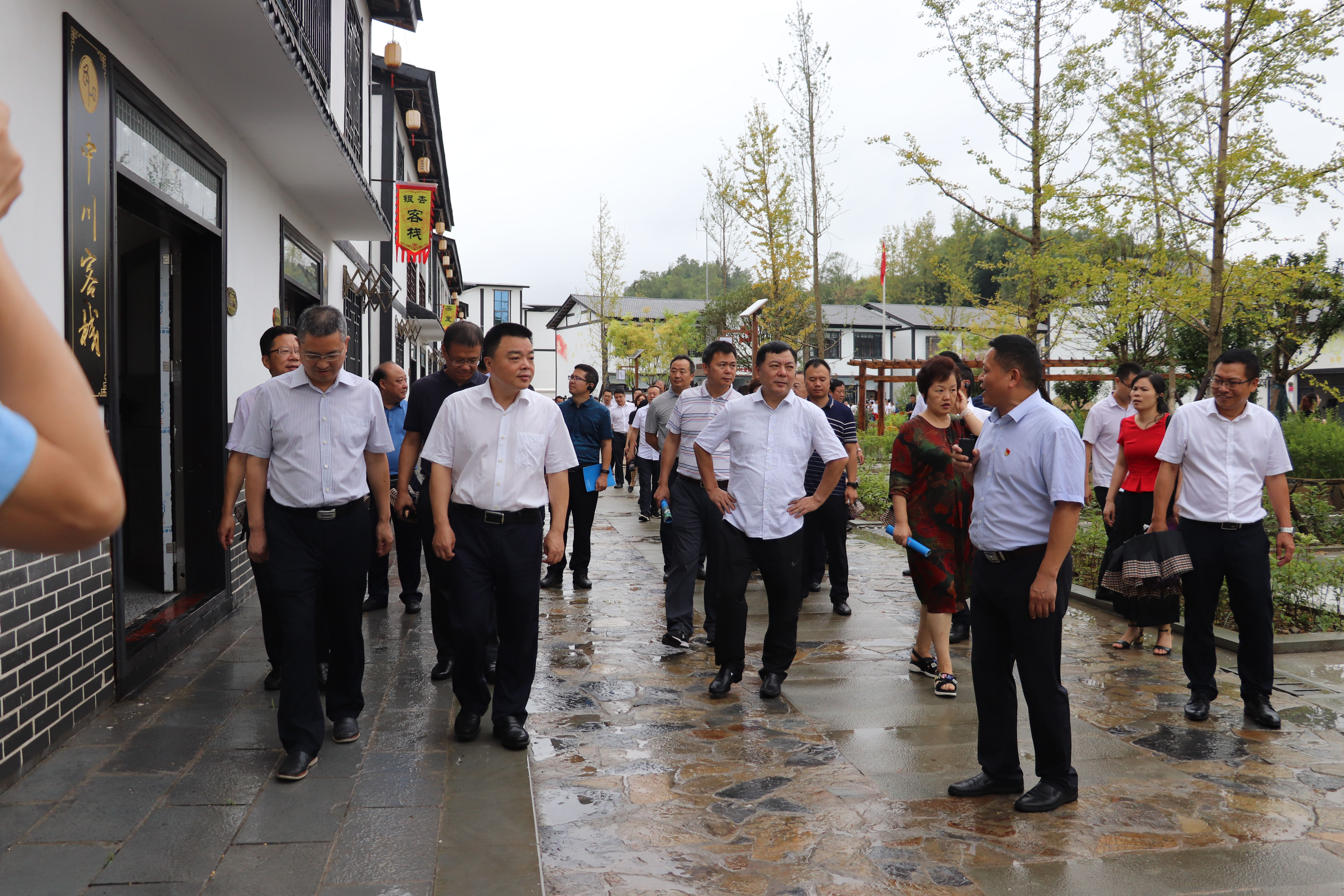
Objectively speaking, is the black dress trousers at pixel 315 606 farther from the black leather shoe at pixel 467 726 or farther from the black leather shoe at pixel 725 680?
the black leather shoe at pixel 725 680

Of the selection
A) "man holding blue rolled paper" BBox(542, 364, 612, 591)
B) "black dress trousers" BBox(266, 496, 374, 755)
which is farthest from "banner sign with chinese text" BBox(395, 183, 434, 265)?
"black dress trousers" BBox(266, 496, 374, 755)

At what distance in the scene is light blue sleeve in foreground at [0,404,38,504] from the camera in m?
0.98

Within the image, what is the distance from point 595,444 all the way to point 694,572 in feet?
8.03

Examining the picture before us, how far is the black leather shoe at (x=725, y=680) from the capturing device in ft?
18.4

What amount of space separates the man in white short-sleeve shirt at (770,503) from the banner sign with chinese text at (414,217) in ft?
36.0

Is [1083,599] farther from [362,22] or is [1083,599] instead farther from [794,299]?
[794,299]

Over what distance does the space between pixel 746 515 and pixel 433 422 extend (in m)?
1.88

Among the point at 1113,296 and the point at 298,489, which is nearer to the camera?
the point at 298,489

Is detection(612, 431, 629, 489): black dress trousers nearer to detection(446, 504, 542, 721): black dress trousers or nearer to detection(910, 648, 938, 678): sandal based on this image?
detection(910, 648, 938, 678): sandal

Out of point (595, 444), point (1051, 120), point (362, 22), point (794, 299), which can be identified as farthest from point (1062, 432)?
point (794, 299)

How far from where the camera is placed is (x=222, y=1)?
17.9 ft

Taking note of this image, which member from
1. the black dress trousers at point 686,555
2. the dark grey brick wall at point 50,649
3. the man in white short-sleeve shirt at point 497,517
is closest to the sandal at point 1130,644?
the black dress trousers at point 686,555

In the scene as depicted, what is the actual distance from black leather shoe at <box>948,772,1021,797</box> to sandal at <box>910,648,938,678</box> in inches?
74.5

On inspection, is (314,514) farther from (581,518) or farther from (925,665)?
(581,518)
